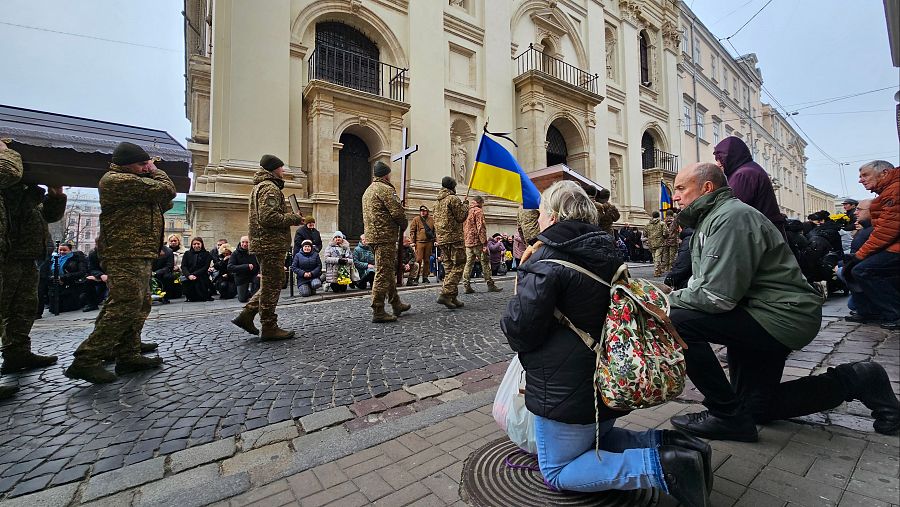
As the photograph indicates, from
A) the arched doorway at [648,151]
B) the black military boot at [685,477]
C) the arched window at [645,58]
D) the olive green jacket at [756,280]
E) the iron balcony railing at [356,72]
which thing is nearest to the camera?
the black military boot at [685,477]

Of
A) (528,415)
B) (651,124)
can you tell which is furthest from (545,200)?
(651,124)

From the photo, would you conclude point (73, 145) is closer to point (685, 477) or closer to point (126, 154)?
point (126, 154)

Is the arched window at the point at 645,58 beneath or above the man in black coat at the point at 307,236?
above

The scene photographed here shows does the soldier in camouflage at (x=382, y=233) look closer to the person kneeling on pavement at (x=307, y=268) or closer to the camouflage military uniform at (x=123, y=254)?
the camouflage military uniform at (x=123, y=254)

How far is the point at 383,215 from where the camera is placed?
5.69 m

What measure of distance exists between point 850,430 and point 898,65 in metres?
2.07

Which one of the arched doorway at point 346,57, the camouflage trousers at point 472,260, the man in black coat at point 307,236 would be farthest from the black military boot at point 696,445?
the arched doorway at point 346,57

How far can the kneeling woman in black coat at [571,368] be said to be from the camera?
1.60 metres

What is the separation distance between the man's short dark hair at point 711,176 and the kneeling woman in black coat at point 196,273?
31.9ft

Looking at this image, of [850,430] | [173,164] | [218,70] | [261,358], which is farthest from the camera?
[218,70]

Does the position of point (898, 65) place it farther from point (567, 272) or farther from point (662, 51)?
point (662, 51)

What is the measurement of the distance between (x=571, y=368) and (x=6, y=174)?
4.41m

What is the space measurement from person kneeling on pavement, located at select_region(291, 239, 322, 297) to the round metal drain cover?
7.43 meters

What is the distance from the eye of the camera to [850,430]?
221 cm
